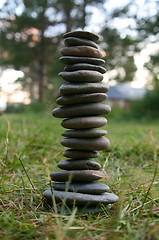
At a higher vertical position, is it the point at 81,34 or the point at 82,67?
the point at 81,34

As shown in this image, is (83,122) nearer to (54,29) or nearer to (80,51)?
(80,51)

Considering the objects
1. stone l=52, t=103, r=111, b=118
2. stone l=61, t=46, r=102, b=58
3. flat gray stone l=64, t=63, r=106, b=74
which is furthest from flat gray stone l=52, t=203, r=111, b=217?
stone l=61, t=46, r=102, b=58

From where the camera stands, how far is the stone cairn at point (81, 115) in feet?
5.29

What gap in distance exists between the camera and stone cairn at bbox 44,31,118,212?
5.29ft

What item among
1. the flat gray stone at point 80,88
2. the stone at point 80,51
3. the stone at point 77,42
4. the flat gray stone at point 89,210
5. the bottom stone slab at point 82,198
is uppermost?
the stone at point 77,42

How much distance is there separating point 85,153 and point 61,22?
47.6 ft

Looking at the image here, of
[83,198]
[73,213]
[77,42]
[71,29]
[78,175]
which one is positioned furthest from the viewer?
[71,29]

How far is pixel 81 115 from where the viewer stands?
168 cm

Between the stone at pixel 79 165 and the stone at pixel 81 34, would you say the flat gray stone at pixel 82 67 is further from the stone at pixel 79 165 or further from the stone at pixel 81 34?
the stone at pixel 79 165

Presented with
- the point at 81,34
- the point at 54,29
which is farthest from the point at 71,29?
the point at 81,34

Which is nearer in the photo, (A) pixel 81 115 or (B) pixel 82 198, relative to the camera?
(B) pixel 82 198

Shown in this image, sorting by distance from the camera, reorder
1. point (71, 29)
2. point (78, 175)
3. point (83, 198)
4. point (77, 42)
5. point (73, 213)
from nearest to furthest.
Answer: point (73, 213)
point (83, 198)
point (78, 175)
point (77, 42)
point (71, 29)

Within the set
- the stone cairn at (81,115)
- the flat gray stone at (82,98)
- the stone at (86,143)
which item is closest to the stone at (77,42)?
the stone cairn at (81,115)

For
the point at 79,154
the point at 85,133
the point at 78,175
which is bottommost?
the point at 78,175
